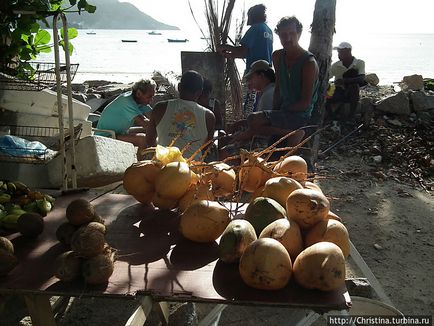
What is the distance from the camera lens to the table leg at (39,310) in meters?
1.57

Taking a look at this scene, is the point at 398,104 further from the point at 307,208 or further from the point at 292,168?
the point at 307,208

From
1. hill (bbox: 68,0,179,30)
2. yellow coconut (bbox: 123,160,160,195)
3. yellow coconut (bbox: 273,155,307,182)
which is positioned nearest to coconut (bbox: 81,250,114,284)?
yellow coconut (bbox: 123,160,160,195)

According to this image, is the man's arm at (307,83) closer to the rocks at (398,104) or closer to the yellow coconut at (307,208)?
the yellow coconut at (307,208)

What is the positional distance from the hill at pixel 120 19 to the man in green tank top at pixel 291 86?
143 metres

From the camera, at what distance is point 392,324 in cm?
201

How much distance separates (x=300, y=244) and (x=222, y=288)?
31 centimetres

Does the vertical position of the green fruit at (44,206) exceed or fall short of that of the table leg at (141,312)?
it exceeds it

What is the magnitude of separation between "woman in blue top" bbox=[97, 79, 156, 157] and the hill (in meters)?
142

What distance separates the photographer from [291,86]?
3867 millimetres

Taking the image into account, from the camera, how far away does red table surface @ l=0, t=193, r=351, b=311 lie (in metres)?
1.32

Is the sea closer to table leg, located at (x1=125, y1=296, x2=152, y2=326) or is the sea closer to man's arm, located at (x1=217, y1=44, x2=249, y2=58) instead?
man's arm, located at (x1=217, y1=44, x2=249, y2=58)

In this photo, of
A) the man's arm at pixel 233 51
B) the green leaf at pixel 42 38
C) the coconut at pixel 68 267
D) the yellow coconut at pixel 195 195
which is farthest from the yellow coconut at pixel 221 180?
the man's arm at pixel 233 51

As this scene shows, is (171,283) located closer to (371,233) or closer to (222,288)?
(222,288)

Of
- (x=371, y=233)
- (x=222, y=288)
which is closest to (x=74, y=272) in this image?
(x=222, y=288)
